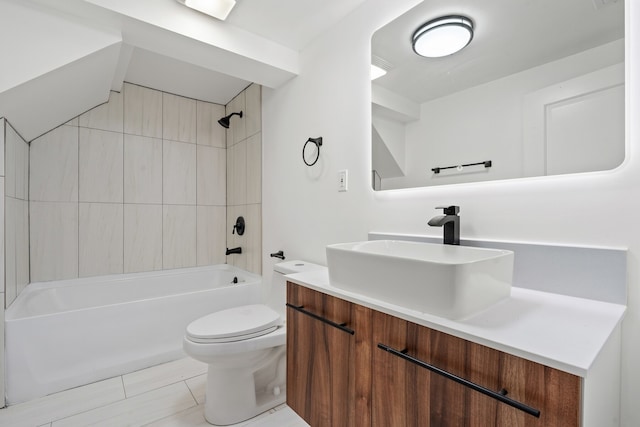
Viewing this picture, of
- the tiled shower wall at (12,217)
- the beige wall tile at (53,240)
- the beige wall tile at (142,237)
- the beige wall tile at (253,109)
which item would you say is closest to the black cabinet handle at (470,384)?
the tiled shower wall at (12,217)

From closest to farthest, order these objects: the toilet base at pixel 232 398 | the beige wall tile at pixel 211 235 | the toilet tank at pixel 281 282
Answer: the toilet base at pixel 232 398, the toilet tank at pixel 281 282, the beige wall tile at pixel 211 235

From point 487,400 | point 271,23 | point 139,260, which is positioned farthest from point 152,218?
point 487,400

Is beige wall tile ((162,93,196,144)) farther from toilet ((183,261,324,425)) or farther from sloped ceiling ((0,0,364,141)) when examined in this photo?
toilet ((183,261,324,425))

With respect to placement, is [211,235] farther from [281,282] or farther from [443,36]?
[443,36]

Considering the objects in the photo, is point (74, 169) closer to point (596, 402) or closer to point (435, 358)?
point (435, 358)

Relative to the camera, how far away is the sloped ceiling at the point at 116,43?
1.38m

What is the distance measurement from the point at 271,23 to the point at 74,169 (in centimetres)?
200

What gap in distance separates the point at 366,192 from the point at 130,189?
7.39 feet

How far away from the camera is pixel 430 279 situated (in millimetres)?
773

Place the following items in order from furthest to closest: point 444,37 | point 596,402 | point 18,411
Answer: point 18,411 → point 444,37 → point 596,402

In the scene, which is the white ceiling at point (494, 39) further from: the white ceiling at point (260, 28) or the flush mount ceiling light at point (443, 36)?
the white ceiling at point (260, 28)

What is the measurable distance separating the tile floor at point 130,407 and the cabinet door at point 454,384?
0.96 metres

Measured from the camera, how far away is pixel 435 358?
2.41ft

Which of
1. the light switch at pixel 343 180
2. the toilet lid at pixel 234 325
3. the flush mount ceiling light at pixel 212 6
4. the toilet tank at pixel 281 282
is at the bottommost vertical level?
the toilet lid at pixel 234 325
